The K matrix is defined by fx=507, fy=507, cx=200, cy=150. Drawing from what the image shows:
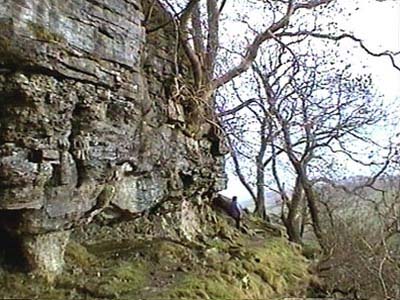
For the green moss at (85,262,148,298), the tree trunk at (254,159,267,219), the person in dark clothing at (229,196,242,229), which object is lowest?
the green moss at (85,262,148,298)

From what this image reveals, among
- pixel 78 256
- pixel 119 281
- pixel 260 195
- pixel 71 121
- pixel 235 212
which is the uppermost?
pixel 260 195

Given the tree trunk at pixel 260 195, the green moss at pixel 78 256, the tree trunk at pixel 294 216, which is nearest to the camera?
the green moss at pixel 78 256

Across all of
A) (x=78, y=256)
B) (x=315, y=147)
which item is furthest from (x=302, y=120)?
(x=78, y=256)

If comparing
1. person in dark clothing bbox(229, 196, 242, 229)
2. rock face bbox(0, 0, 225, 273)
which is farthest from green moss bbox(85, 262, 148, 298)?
person in dark clothing bbox(229, 196, 242, 229)

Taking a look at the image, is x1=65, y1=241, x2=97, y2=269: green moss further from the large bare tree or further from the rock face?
the large bare tree

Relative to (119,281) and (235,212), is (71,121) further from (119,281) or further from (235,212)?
(235,212)

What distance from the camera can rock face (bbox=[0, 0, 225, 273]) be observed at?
3.47 m

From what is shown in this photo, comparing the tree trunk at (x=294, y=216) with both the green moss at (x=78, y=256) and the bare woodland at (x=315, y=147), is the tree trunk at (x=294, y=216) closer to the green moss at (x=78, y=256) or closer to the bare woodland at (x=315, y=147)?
the bare woodland at (x=315, y=147)

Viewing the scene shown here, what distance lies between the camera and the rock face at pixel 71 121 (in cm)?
347

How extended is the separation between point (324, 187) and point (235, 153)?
2386 millimetres

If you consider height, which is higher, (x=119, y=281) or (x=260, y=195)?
(x=260, y=195)

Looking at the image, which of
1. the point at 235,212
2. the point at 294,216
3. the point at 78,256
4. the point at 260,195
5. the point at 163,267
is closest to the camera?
the point at 78,256

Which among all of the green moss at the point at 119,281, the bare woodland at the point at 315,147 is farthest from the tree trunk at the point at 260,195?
the green moss at the point at 119,281

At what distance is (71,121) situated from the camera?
397 centimetres
